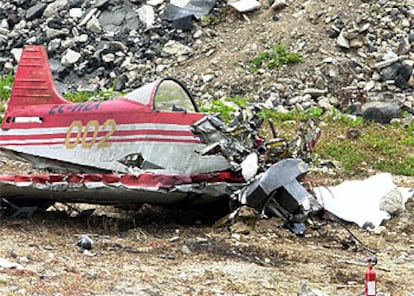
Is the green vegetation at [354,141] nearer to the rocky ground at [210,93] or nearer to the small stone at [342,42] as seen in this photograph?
the rocky ground at [210,93]

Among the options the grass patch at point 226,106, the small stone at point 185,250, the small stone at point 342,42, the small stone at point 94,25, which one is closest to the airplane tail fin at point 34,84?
the small stone at point 185,250

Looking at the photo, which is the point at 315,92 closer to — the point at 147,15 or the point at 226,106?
the point at 226,106

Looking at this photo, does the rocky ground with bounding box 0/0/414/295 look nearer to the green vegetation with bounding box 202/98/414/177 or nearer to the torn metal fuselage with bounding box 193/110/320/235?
the torn metal fuselage with bounding box 193/110/320/235

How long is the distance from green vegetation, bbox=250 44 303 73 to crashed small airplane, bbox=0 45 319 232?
8471 millimetres

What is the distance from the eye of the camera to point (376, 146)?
46.8ft

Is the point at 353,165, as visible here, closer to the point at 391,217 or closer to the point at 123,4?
the point at 391,217

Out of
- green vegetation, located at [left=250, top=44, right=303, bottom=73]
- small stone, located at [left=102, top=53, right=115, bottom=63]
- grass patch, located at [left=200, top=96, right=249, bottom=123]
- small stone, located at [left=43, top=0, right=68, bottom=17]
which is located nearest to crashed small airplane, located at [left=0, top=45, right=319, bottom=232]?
grass patch, located at [left=200, top=96, right=249, bottom=123]

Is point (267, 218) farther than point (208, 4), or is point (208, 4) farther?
point (208, 4)

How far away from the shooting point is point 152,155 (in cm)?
967

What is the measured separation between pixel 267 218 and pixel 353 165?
14.8 feet

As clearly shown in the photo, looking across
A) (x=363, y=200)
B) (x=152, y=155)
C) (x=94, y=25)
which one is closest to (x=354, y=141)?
(x=363, y=200)

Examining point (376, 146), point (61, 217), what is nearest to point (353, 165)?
point (376, 146)

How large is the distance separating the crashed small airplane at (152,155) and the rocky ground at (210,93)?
35 centimetres

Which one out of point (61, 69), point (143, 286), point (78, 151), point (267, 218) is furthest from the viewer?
point (61, 69)
